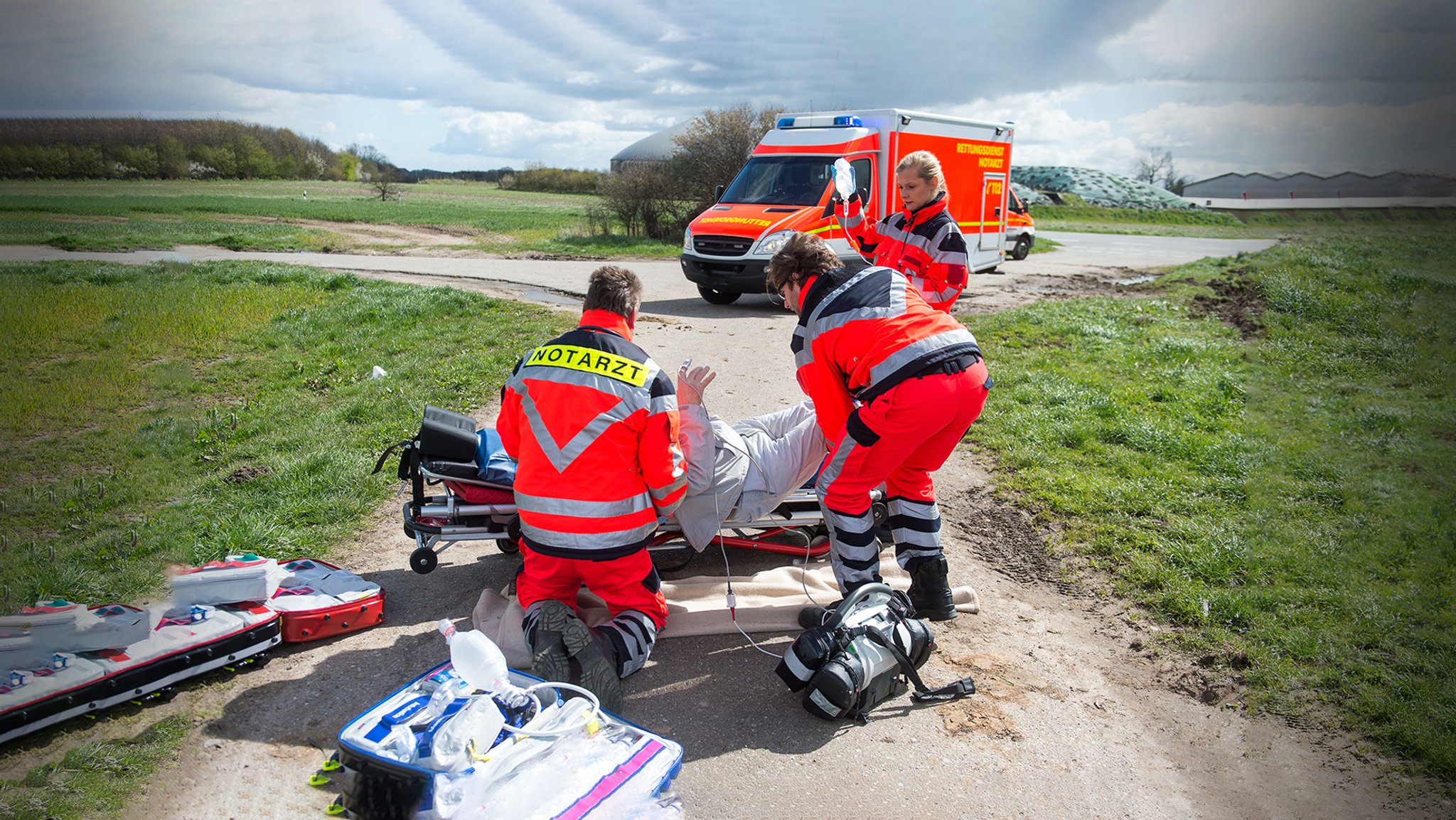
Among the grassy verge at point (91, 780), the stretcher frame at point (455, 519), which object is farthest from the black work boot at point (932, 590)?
the grassy verge at point (91, 780)

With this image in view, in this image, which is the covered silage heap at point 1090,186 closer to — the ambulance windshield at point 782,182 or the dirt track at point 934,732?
the ambulance windshield at point 782,182

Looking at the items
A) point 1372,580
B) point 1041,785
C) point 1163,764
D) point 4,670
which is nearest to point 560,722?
point 1041,785

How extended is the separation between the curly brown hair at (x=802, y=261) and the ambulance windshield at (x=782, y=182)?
28.9ft

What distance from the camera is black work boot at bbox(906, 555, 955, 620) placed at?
4.23 meters

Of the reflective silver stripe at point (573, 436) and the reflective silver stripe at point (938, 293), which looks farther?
the reflective silver stripe at point (938, 293)

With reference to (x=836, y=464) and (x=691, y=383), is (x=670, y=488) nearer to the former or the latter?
(x=691, y=383)

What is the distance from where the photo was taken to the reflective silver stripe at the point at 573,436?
3.52 metres

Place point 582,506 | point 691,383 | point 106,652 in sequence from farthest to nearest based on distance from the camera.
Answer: point 691,383
point 582,506
point 106,652

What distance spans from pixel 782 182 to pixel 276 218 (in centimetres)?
1639

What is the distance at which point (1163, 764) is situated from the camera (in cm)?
330

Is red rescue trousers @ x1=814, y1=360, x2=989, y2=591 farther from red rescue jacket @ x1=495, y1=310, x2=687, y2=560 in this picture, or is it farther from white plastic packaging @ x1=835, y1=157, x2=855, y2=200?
white plastic packaging @ x1=835, y1=157, x2=855, y2=200

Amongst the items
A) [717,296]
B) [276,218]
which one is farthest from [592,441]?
[276,218]

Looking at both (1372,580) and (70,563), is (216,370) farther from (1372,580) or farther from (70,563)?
(1372,580)

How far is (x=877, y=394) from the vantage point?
3.86 metres
